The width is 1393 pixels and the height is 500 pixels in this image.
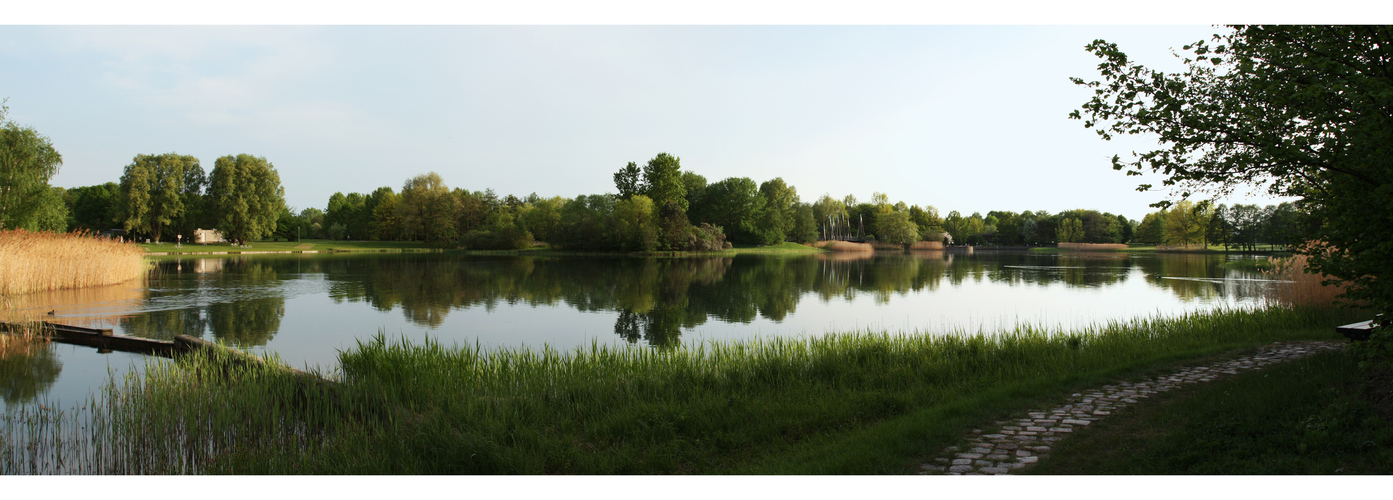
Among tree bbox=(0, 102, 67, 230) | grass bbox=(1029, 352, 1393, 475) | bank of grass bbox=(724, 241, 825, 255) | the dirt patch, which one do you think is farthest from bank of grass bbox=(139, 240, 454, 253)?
the dirt patch

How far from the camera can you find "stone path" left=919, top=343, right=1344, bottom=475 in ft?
14.1

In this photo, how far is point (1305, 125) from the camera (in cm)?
520

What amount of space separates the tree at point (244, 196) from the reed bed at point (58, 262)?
39143mm

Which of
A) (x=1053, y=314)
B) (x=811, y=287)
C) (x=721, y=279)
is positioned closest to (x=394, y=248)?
(x=721, y=279)

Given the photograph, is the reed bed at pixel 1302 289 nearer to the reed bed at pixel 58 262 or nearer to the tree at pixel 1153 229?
the reed bed at pixel 58 262

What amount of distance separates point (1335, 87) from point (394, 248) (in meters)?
72.7

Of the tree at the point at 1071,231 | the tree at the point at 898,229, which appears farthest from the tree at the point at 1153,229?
the tree at the point at 898,229

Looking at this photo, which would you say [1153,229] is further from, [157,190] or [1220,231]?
[157,190]

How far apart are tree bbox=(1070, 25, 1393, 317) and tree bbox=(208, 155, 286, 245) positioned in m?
68.2

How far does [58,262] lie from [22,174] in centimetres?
1277

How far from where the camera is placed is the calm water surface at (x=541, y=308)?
1244 centimetres

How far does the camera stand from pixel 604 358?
27.7 ft

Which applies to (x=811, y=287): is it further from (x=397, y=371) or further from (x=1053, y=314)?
(x=397, y=371)
